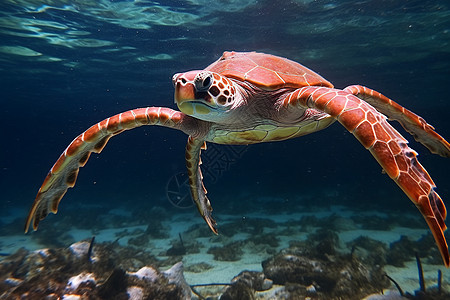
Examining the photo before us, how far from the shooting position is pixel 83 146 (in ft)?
9.96

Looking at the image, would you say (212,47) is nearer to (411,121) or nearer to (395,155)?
(411,121)

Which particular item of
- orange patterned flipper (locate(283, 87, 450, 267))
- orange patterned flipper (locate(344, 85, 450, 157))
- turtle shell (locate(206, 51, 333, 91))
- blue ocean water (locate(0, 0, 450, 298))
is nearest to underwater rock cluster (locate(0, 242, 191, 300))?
turtle shell (locate(206, 51, 333, 91))

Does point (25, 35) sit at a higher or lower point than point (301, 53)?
lower

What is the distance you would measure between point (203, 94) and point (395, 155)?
1.49m

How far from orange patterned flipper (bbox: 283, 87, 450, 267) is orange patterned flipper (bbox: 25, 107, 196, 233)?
76.5 inches

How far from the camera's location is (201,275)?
19.3ft

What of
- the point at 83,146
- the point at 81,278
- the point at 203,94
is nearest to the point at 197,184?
the point at 83,146

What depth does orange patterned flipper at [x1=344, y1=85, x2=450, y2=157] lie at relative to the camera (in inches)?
126

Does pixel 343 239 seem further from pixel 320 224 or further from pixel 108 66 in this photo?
pixel 108 66

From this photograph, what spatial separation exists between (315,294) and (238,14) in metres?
10.6

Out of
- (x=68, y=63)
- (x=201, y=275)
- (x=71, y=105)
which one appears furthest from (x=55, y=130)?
(x=201, y=275)

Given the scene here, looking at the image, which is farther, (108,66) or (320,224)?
(108,66)

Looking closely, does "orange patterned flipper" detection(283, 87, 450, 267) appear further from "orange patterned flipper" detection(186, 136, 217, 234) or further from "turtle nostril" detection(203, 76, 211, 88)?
"orange patterned flipper" detection(186, 136, 217, 234)

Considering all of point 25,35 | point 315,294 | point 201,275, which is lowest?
point 201,275
